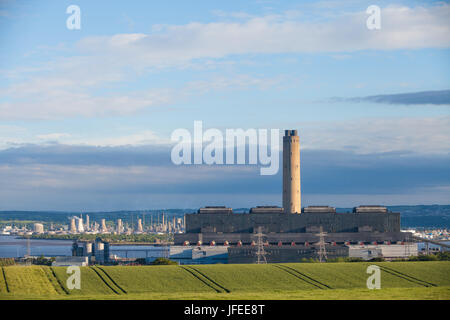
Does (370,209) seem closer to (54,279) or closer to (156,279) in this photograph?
(156,279)

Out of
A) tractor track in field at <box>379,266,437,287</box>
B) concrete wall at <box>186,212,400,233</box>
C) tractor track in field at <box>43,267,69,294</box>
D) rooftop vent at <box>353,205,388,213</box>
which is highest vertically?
rooftop vent at <box>353,205,388,213</box>

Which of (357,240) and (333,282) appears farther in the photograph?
(357,240)

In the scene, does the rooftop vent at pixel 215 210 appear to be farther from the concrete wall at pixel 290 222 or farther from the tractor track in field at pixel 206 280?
the tractor track in field at pixel 206 280

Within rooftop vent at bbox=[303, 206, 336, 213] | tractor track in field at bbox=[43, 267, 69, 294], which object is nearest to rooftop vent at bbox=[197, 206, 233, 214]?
rooftop vent at bbox=[303, 206, 336, 213]

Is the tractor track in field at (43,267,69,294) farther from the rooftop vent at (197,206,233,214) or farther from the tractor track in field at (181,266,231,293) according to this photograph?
the rooftop vent at (197,206,233,214)
